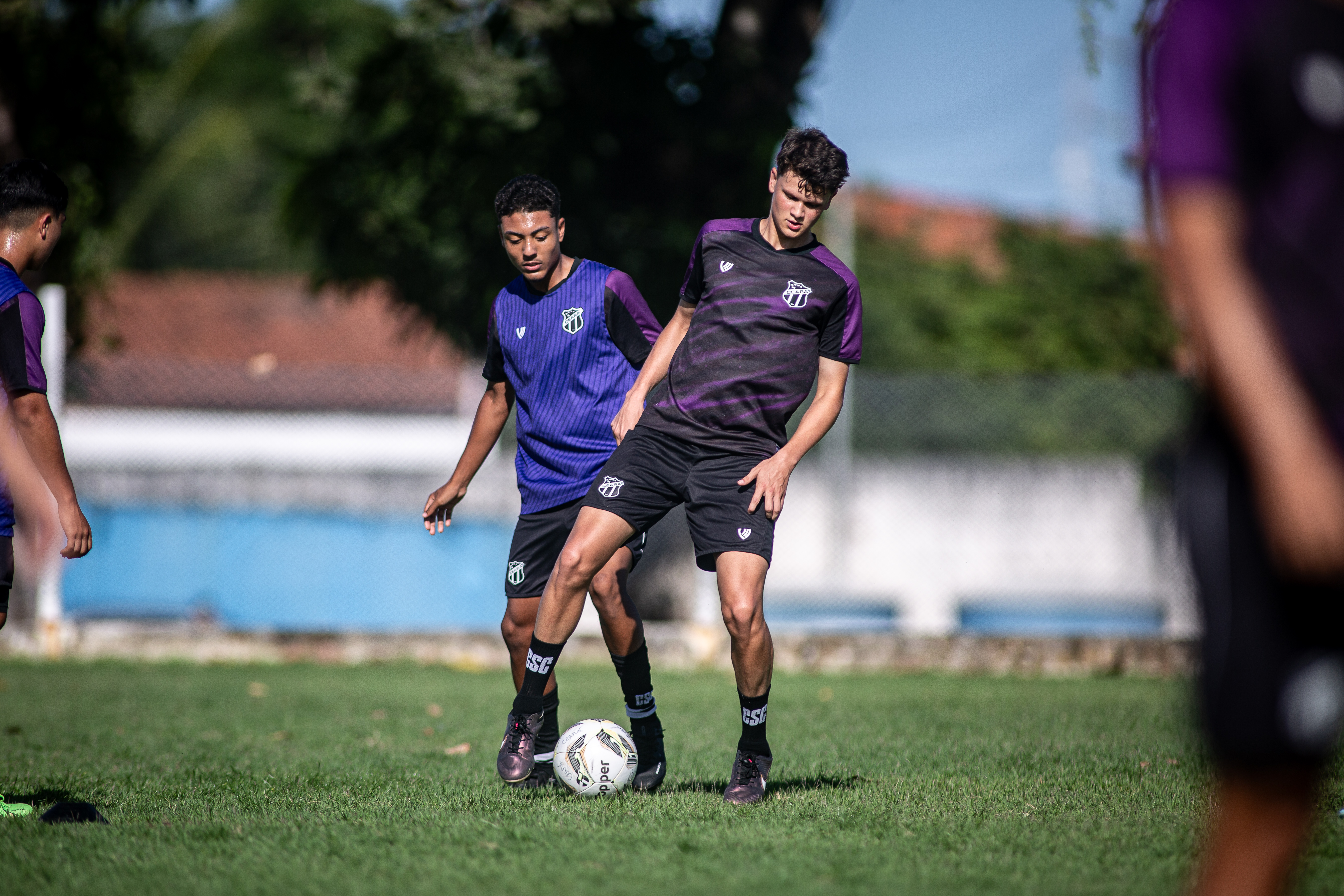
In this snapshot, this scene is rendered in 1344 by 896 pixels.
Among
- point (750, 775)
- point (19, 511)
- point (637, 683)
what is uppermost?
point (19, 511)

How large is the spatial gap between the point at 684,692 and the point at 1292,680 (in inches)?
268

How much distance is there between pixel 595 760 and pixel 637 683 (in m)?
0.43

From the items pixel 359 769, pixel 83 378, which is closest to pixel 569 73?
pixel 83 378

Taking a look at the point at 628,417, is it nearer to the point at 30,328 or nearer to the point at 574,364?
the point at 574,364

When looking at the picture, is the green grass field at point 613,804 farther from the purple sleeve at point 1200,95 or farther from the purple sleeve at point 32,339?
the purple sleeve at point 1200,95

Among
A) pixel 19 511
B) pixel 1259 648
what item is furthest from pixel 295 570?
A: pixel 1259 648

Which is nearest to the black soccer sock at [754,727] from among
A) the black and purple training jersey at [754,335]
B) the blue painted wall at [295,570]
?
the black and purple training jersey at [754,335]

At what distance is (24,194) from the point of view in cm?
401

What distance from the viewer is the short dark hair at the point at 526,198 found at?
4625 mm

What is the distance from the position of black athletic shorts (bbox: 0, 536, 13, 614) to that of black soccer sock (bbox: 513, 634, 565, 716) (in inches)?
69.8

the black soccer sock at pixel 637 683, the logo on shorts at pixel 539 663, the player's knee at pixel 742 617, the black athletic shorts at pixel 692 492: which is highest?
the black athletic shorts at pixel 692 492

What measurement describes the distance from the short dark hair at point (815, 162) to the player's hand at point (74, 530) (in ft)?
8.46

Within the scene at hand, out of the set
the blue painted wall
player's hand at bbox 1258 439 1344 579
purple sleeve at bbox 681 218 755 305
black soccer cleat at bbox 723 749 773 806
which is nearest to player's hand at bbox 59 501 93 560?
purple sleeve at bbox 681 218 755 305

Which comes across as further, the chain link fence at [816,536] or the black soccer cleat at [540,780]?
the chain link fence at [816,536]
